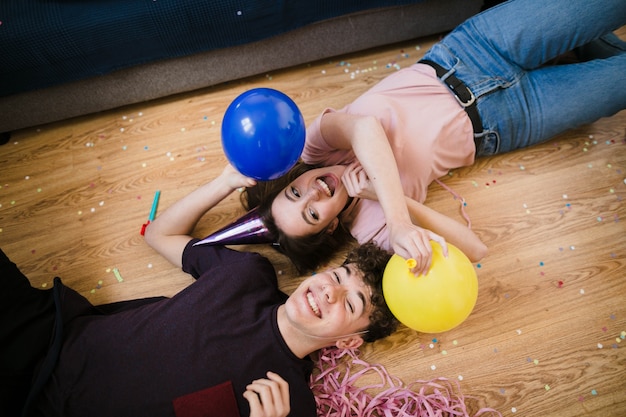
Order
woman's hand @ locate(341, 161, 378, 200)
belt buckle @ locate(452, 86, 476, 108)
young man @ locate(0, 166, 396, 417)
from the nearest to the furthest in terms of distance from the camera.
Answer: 1. young man @ locate(0, 166, 396, 417)
2. woman's hand @ locate(341, 161, 378, 200)
3. belt buckle @ locate(452, 86, 476, 108)

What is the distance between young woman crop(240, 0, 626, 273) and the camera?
1.44 meters

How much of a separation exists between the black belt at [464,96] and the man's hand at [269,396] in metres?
1.19

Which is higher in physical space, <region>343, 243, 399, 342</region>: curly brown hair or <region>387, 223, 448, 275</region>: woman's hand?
<region>387, 223, 448, 275</region>: woman's hand

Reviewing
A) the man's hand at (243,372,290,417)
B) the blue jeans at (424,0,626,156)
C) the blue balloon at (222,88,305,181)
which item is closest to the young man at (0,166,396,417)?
the man's hand at (243,372,290,417)

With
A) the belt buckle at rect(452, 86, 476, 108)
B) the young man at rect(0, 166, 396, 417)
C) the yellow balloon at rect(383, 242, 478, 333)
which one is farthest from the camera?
the belt buckle at rect(452, 86, 476, 108)

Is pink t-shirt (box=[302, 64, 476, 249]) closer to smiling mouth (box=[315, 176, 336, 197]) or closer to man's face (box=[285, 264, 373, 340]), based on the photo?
smiling mouth (box=[315, 176, 336, 197])

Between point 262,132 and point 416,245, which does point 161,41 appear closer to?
point 262,132

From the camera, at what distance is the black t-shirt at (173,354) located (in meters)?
1.23

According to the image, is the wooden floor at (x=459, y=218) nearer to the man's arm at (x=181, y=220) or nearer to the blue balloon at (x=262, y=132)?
the man's arm at (x=181, y=220)

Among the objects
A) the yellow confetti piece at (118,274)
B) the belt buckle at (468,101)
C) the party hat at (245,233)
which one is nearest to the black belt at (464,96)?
the belt buckle at (468,101)

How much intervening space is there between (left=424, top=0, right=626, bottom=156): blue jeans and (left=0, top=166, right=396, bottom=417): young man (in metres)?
0.84

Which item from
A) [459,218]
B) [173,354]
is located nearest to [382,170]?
[459,218]

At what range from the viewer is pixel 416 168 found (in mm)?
1568

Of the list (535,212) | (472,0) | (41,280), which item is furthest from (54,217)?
(472,0)
